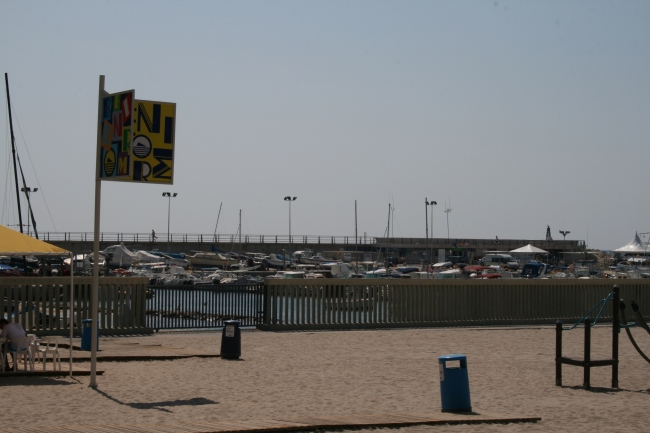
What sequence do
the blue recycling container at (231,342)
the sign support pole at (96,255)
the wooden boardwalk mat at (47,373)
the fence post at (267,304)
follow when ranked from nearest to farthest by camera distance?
the sign support pole at (96,255) < the wooden boardwalk mat at (47,373) < the blue recycling container at (231,342) < the fence post at (267,304)

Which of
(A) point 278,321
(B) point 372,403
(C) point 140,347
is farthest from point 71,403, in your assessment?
(A) point 278,321

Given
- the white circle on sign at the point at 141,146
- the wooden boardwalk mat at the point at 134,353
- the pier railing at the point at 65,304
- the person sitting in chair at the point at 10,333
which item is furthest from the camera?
the pier railing at the point at 65,304

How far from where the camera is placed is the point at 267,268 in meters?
87.2

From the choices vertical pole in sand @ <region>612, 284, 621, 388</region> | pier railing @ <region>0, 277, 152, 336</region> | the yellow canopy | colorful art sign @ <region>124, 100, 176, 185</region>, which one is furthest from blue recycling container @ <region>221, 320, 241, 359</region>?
vertical pole in sand @ <region>612, 284, 621, 388</region>

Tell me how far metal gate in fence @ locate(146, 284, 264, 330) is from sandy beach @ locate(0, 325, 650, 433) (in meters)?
3.47

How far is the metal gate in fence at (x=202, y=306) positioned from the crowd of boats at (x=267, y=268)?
31954 mm

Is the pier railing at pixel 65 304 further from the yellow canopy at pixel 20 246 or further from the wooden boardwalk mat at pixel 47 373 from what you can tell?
the wooden boardwalk mat at pixel 47 373

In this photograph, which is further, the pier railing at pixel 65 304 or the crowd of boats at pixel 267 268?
the crowd of boats at pixel 267 268

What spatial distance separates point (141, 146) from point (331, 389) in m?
4.74

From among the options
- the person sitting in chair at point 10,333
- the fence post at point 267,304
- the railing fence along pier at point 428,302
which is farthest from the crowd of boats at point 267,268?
the person sitting in chair at point 10,333

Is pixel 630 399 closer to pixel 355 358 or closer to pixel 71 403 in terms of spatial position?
pixel 355 358

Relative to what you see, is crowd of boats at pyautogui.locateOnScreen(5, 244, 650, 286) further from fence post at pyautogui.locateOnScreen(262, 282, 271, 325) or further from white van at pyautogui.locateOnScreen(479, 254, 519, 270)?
fence post at pyautogui.locateOnScreen(262, 282, 271, 325)

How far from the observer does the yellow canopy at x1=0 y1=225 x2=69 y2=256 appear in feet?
44.6

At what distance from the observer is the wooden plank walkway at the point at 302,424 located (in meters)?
9.10
